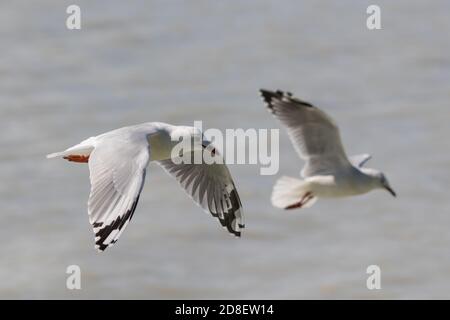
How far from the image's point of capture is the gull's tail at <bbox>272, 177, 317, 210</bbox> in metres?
4.83

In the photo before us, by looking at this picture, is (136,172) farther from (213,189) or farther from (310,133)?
(213,189)

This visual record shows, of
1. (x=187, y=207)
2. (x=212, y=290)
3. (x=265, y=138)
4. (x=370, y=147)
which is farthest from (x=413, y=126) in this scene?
(x=212, y=290)

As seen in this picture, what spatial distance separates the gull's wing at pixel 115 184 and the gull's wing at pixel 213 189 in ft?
2.27

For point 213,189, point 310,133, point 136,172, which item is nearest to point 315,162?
point 310,133

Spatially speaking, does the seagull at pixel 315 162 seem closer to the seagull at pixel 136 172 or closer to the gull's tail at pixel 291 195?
the gull's tail at pixel 291 195

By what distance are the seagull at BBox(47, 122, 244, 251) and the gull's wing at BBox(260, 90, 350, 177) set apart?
0.62 m

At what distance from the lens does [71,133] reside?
31.6 ft

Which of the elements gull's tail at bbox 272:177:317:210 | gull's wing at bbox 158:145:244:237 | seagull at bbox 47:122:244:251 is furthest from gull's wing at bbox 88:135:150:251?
gull's wing at bbox 158:145:244:237

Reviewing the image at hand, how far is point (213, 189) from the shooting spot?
595cm

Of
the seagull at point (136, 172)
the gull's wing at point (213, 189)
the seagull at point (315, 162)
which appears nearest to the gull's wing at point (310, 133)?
the seagull at point (315, 162)

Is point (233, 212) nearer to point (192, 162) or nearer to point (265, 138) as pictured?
point (192, 162)

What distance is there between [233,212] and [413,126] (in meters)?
3.66

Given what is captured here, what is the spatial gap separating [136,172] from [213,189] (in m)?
1.00

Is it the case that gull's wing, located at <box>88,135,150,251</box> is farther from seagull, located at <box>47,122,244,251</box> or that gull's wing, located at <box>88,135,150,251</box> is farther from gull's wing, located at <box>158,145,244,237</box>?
gull's wing, located at <box>158,145,244,237</box>
